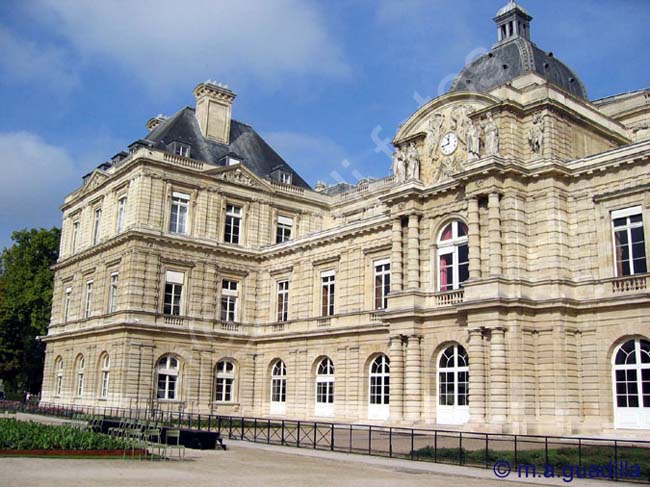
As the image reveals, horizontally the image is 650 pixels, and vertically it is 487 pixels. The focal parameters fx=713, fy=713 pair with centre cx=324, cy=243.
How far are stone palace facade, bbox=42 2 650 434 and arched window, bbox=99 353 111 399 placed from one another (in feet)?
0.32

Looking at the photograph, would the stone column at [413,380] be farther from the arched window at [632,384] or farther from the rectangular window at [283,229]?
the rectangular window at [283,229]

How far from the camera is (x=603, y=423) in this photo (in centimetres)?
2392

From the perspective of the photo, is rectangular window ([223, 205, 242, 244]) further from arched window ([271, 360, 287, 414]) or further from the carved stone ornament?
arched window ([271, 360, 287, 414])

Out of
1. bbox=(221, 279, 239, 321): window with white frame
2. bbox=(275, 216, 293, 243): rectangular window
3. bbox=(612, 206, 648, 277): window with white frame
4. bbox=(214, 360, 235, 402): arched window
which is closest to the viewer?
bbox=(612, 206, 648, 277): window with white frame

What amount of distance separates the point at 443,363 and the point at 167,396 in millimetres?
16100

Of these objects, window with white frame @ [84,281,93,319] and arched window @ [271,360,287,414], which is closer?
arched window @ [271,360,287,414]

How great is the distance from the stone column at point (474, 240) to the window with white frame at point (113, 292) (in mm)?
20556

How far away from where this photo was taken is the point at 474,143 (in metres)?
27.7

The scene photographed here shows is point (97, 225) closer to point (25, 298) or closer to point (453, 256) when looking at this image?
point (25, 298)

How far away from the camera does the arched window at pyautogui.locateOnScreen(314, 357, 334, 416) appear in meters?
35.5

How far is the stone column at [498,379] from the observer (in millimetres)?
24688

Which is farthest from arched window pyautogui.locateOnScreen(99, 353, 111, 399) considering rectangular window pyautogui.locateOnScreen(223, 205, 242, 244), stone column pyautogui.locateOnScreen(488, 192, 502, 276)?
stone column pyautogui.locateOnScreen(488, 192, 502, 276)

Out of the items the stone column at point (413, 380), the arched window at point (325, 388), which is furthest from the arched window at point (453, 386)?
the arched window at point (325, 388)

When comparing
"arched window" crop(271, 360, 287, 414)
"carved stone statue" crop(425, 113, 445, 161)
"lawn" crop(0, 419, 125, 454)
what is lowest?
"lawn" crop(0, 419, 125, 454)
